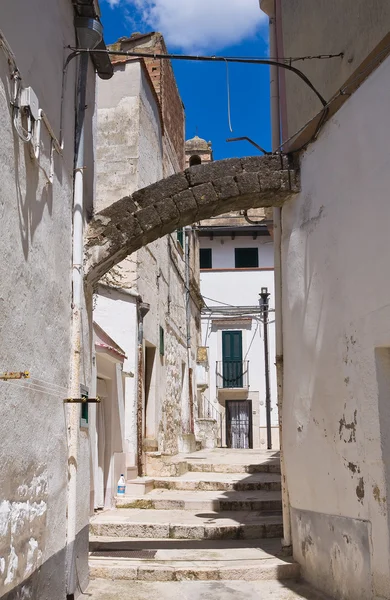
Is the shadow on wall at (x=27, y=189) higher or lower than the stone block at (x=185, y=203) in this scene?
lower

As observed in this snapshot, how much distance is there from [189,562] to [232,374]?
67.0ft

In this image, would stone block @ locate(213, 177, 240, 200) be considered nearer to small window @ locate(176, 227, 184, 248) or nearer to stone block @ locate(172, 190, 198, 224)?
stone block @ locate(172, 190, 198, 224)

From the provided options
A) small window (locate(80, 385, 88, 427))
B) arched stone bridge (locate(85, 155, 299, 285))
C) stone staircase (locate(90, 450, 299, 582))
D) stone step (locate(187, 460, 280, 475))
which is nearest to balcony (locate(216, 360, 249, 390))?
stone step (locate(187, 460, 280, 475))

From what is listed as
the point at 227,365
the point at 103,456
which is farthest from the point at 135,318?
the point at 227,365

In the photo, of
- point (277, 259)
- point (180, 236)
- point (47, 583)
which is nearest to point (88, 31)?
point (277, 259)

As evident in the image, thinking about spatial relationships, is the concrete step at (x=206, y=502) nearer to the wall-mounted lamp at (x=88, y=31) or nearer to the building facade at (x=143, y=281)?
the building facade at (x=143, y=281)

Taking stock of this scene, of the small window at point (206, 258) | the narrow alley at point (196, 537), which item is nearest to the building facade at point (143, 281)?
the narrow alley at point (196, 537)

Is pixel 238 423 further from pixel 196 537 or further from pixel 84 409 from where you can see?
pixel 84 409

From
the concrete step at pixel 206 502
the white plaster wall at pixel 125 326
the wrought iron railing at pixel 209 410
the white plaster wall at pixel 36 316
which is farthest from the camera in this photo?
the wrought iron railing at pixel 209 410

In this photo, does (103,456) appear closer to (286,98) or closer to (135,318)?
(135,318)

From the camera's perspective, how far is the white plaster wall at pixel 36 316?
139 inches

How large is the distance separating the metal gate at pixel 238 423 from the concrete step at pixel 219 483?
51.1ft

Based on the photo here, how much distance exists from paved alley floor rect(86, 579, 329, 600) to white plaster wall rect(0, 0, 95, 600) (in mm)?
305

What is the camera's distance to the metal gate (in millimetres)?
26031
